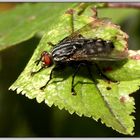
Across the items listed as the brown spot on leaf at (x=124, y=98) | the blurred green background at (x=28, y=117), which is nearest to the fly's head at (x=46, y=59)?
the brown spot on leaf at (x=124, y=98)

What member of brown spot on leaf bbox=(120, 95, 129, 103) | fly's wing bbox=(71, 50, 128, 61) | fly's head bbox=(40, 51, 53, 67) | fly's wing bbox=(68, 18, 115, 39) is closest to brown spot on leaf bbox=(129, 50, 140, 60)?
fly's wing bbox=(71, 50, 128, 61)

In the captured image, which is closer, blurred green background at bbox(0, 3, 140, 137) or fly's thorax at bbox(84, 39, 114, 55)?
fly's thorax at bbox(84, 39, 114, 55)

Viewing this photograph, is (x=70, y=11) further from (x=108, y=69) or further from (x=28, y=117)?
(x=28, y=117)

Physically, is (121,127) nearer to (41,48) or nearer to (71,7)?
(41,48)

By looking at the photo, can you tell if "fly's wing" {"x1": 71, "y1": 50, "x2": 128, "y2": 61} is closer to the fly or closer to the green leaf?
the fly

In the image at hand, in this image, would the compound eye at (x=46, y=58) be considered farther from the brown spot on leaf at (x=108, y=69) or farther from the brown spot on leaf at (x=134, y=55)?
the brown spot on leaf at (x=134, y=55)

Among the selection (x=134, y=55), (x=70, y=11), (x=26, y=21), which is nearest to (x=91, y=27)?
(x=70, y=11)
